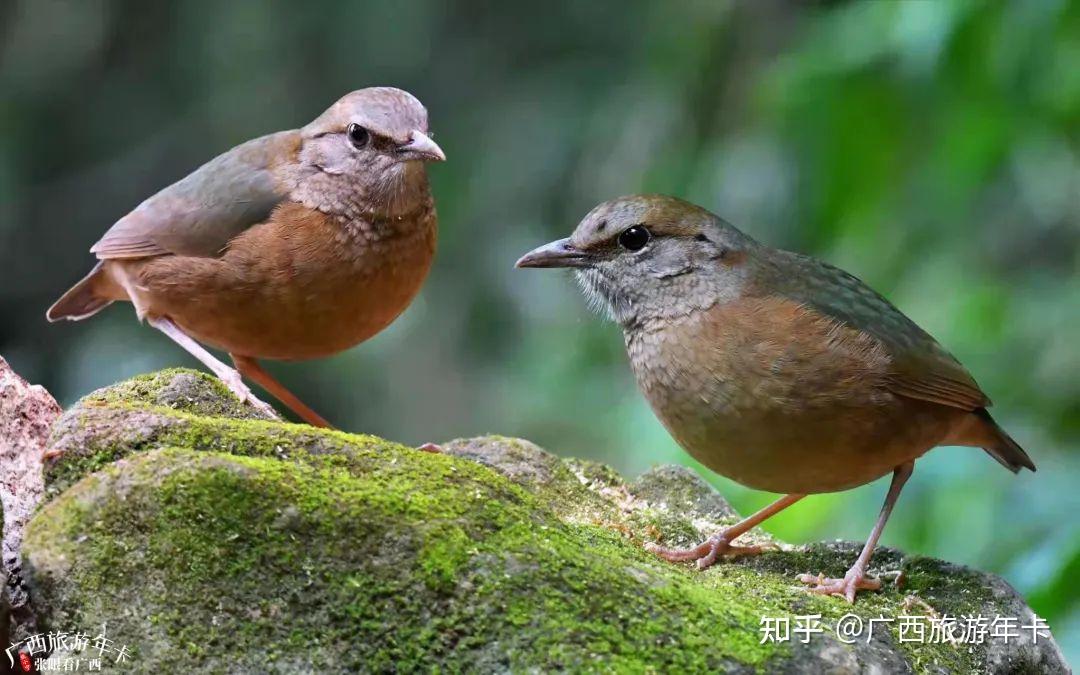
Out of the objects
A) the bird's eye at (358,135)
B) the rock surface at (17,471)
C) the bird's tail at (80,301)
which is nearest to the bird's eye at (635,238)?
the bird's eye at (358,135)

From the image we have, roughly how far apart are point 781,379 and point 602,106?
4.04m

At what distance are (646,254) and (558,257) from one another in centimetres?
29

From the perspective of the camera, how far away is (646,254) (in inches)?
162

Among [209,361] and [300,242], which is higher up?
[300,242]

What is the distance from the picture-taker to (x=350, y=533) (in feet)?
9.22

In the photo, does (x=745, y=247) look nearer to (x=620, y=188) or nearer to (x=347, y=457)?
(x=347, y=457)

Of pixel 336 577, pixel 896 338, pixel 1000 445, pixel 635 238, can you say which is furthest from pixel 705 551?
pixel 336 577

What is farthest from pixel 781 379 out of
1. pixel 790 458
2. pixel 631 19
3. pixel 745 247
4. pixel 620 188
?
pixel 631 19

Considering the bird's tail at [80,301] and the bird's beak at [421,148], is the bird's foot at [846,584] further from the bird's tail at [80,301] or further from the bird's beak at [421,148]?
the bird's tail at [80,301]

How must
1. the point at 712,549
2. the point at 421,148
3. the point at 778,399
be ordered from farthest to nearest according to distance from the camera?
the point at 421,148
the point at 712,549
the point at 778,399

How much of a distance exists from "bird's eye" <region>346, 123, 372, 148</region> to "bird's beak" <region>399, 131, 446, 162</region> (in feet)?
0.52

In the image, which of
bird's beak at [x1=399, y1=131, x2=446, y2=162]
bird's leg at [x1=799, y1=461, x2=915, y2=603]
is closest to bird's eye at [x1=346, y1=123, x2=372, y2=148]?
bird's beak at [x1=399, y1=131, x2=446, y2=162]

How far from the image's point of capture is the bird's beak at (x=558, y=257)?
4.12 meters

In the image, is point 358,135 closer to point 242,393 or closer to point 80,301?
point 242,393
